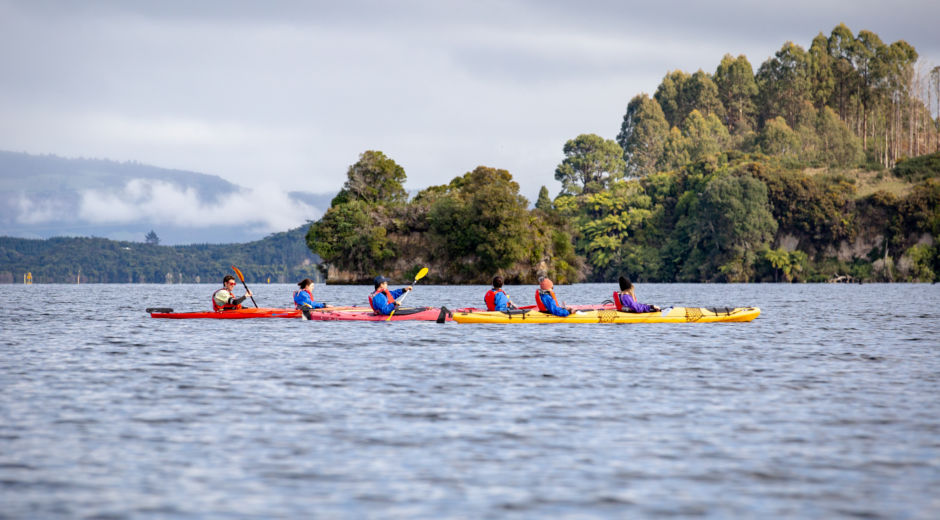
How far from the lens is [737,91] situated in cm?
16312

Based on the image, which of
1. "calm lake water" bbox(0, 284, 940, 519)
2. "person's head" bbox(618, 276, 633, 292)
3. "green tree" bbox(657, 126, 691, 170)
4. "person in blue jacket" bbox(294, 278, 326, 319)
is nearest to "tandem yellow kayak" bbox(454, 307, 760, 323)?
"person's head" bbox(618, 276, 633, 292)

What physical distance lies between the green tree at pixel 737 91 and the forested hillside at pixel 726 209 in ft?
37.9

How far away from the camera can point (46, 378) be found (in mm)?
16219

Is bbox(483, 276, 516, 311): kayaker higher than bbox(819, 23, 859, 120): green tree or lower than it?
lower

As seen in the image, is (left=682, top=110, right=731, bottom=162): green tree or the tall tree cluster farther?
(left=682, top=110, right=731, bottom=162): green tree

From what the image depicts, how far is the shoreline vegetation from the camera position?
99.0 metres

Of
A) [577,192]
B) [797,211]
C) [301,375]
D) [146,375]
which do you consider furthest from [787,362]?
[577,192]

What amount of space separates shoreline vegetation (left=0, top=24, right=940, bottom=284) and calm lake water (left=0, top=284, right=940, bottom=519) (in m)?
75.3

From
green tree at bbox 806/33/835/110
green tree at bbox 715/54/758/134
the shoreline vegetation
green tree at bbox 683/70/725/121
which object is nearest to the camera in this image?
the shoreline vegetation

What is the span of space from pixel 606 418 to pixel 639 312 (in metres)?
15.1

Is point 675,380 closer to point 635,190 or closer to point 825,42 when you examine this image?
point 635,190

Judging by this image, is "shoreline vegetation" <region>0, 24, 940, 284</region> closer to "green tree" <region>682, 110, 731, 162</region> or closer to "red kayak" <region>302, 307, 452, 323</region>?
"green tree" <region>682, 110, 731, 162</region>

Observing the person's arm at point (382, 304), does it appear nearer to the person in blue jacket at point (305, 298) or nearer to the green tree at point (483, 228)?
the person in blue jacket at point (305, 298)

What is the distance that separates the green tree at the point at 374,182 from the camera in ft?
361
